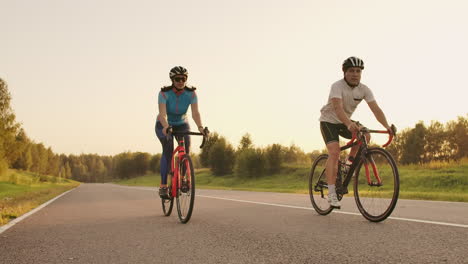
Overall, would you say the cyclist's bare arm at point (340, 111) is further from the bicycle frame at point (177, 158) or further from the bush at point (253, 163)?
the bush at point (253, 163)

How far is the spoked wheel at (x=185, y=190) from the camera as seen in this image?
19.0ft

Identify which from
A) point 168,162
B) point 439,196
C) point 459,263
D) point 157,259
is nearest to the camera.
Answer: point 459,263

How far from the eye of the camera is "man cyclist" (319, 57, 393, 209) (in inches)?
224

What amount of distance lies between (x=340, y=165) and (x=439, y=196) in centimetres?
716

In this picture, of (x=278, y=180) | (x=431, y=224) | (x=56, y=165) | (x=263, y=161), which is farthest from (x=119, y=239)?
(x=56, y=165)

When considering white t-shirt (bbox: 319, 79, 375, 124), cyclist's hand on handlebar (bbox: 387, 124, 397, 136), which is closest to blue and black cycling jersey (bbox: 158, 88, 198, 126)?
white t-shirt (bbox: 319, 79, 375, 124)

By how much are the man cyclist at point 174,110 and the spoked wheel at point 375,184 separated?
8.32ft

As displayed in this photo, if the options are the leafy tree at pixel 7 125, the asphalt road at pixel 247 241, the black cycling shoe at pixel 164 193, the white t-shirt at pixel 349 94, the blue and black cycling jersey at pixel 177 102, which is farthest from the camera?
the leafy tree at pixel 7 125

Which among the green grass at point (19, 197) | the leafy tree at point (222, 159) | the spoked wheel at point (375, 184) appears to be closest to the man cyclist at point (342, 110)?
the spoked wheel at point (375, 184)

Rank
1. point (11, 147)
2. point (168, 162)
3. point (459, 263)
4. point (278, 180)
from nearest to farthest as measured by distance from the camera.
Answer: point (459, 263) → point (168, 162) → point (278, 180) → point (11, 147)

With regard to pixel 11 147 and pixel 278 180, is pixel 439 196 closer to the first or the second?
pixel 278 180

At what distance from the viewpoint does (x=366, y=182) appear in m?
5.38

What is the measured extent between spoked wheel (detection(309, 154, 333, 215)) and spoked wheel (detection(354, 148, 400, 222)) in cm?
75

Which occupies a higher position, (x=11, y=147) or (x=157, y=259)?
(x=11, y=147)
